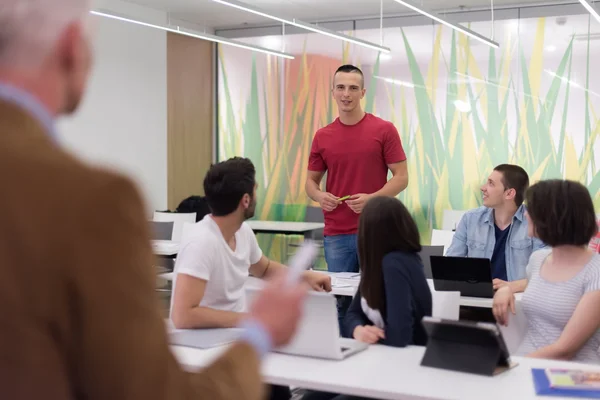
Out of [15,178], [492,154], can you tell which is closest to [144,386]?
[15,178]

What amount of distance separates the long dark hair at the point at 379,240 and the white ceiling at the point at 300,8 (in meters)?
5.93

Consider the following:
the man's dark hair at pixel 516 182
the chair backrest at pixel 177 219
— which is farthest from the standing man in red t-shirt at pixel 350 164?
the chair backrest at pixel 177 219

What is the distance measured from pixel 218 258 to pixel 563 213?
1347 millimetres

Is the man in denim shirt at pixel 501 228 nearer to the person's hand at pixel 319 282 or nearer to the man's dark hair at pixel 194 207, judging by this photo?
the person's hand at pixel 319 282

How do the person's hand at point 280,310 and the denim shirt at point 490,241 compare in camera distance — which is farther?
the denim shirt at point 490,241

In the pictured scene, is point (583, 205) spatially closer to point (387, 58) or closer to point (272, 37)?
point (387, 58)

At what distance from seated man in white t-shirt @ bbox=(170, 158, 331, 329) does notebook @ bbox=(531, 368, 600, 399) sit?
104 cm

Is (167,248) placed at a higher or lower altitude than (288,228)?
higher

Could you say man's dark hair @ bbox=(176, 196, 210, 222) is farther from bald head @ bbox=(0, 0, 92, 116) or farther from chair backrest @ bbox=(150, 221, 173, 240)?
bald head @ bbox=(0, 0, 92, 116)

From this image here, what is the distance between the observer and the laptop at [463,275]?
3.67 metres

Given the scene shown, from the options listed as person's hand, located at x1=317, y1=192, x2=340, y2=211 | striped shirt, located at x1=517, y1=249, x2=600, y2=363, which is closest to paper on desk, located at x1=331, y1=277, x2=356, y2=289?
person's hand, located at x1=317, y1=192, x2=340, y2=211

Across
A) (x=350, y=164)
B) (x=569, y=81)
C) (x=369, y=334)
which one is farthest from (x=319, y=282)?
(x=569, y=81)

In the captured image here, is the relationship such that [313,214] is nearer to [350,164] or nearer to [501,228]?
[350,164]

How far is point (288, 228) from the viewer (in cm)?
880
